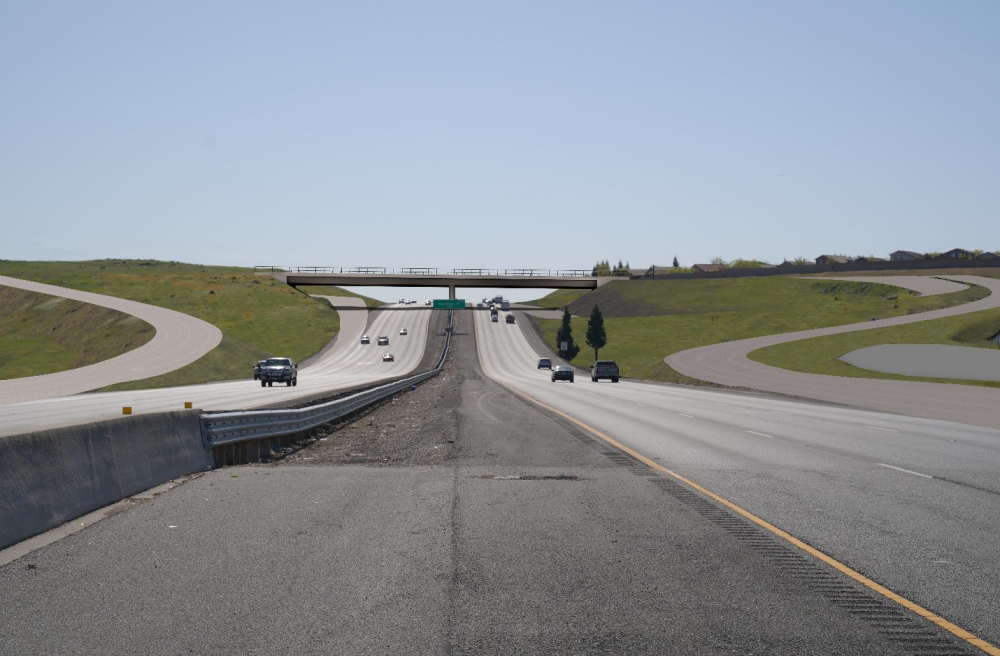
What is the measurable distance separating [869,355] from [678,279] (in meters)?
107

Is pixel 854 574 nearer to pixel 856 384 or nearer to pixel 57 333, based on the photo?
pixel 856 384

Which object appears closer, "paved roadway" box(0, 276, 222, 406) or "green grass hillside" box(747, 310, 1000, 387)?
"paved roadway" box(0, 276, 222, 406)

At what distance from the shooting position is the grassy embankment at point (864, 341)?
72.2 metres

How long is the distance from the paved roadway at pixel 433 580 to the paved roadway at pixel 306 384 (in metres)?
2.40

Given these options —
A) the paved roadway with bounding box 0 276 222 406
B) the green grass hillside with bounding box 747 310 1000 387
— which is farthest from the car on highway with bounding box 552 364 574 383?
the paved roadway with bounding box 0 276 222 406

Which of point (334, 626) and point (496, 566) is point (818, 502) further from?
point (334, 626)

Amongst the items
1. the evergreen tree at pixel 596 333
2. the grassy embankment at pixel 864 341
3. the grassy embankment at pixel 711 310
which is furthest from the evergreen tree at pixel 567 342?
the grassy embankment at pixel 864 341

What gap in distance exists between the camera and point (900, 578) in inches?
297

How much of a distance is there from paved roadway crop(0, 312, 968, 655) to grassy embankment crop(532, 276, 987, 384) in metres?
70.3

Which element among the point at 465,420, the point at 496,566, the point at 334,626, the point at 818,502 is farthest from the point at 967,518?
the point at 465,420

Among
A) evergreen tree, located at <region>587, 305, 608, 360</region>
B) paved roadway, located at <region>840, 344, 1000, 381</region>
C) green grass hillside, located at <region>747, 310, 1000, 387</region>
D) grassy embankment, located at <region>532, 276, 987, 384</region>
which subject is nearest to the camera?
paved roadway, located at <region>840, 344, 1000, 381</region>

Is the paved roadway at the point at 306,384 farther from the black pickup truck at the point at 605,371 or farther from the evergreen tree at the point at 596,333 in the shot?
the evergreen tree at the point at 596,333

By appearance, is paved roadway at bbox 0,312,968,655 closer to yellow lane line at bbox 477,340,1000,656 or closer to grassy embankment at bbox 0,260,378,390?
yellow lane line at bbox 477,340,1000,656

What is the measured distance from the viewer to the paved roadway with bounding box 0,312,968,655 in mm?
5844
